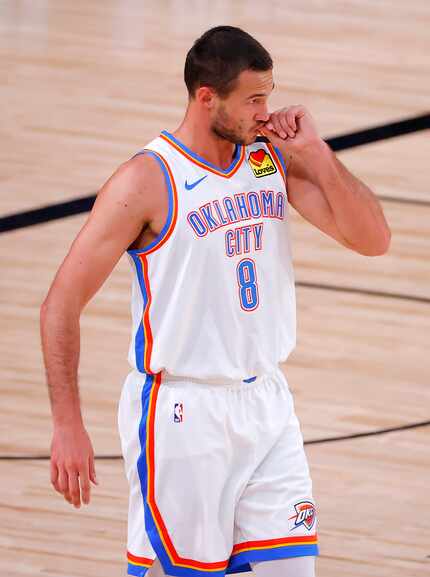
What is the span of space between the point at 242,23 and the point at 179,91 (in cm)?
211

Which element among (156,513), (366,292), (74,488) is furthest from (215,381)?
(366,292)

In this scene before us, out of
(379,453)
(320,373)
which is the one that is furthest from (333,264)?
(379,453)

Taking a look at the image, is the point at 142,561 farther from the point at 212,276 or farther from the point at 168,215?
the point at 168,215

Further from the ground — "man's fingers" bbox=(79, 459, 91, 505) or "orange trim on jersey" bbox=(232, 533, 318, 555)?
"man's fingers" bbox=(79, 459, 91, 505)

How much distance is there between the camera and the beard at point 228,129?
12.9 feet

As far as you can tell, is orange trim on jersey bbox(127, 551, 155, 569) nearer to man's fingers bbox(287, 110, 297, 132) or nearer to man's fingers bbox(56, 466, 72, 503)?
man's fingers bbox(56, 466, 72, 503)

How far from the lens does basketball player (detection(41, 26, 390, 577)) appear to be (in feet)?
12.8

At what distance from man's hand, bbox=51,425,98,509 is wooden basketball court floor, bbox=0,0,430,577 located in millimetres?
1587

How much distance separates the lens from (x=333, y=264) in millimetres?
8484

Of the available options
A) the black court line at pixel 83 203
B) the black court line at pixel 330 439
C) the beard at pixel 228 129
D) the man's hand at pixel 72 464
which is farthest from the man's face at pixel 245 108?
the black court line at pixel 83 203

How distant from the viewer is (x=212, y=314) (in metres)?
3.96

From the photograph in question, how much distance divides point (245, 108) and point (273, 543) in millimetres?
1154

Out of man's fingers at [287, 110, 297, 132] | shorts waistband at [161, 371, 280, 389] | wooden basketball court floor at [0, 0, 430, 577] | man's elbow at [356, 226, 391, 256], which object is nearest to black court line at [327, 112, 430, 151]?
wooden basketball court floor at [0, 0, 430, 577]

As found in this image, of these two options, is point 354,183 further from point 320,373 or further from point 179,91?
point 179,91
